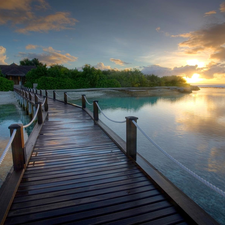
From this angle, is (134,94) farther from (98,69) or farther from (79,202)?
(79,202)

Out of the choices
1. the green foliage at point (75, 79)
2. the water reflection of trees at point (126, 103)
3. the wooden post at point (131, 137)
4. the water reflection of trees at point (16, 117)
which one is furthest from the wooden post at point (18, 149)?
the green foliage at point (75, 79)

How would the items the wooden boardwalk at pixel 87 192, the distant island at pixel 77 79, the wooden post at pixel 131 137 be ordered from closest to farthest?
the wooden boardwalk at pixel 87 192 → the wooden post at pixel 131 137 → the distant island at pixel 77 79

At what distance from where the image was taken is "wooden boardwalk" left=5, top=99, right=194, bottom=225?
2.28 m

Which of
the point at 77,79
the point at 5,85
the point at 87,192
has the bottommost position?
the point at 87,192

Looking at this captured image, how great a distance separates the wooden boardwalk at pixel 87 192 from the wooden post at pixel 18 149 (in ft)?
0.73

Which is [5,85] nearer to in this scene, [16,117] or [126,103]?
[16,117]

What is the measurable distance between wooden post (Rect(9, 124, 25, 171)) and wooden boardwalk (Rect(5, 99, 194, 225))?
0.22m

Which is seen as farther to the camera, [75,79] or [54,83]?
[75,79]

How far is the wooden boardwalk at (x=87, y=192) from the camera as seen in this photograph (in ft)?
7.48

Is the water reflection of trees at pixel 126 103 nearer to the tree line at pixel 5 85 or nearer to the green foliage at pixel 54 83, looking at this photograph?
the green foliage at pixel 54 83

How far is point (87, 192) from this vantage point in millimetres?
2826

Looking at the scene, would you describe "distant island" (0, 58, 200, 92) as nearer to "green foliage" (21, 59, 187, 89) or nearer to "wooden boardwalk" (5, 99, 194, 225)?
"green foliage" (21, 59, 187, 89)

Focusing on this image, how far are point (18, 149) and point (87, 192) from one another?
1.51 m

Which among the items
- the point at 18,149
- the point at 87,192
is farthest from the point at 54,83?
the point at 87,192
